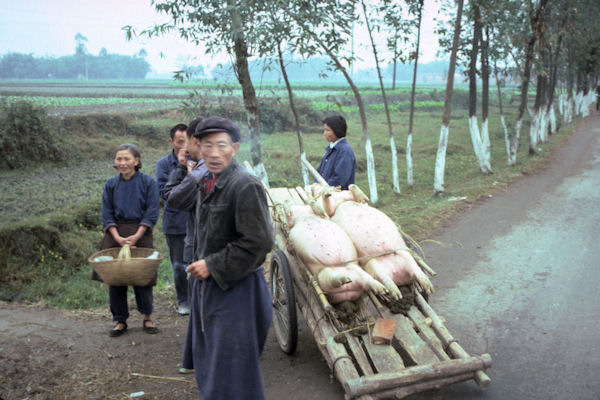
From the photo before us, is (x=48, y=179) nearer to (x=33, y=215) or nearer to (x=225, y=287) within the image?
(x=33, y=215)

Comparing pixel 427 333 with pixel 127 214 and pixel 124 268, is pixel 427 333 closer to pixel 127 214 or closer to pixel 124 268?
pixel 124 268

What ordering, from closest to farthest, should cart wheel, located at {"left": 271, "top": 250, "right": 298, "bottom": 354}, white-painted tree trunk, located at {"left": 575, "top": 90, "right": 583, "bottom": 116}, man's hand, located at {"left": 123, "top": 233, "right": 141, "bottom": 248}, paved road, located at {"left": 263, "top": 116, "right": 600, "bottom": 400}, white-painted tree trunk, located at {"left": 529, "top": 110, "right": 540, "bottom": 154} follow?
paved road, located at {"left": 263, "top": 116, "right": 600, "bottom": 400} → cart wheel, located at {"left": 271, "top": 250, "right": 298, "bottom": 354} → man's hand, located at {"left": 123, "top": 233, "right": 141, "bottom": 248} → white-painted tree trunk, located at {"left": 529, "top": 110, "right": 540, "bottom": 154} → white-painted tree trunk, located at {"left": 575, "top": 90, "right": 583, "bottom": 116}

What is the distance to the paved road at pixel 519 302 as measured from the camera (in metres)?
3.58

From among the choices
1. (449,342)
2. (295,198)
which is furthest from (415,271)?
(295,198)

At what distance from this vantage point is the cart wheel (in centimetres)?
381

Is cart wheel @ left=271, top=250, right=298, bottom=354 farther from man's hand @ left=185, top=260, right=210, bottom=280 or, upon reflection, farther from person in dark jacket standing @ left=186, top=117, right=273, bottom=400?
man's hand @ left=185, top=260, right=210, bottom=280

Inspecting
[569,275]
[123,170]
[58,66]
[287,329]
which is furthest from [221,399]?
[58,66]

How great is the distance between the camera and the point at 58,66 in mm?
41562

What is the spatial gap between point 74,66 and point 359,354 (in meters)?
48.4

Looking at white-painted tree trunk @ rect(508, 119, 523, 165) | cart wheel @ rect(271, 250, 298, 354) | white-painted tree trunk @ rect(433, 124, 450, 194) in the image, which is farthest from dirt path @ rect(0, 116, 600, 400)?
white-painted tree trunk @ rect(508, 119, 523, 165)

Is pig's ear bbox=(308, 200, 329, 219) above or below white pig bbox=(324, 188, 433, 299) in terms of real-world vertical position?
above

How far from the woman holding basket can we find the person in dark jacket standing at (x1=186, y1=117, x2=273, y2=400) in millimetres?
1989

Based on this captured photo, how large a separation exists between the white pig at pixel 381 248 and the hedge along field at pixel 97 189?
337cm

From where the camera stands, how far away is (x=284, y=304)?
4.26 meters
